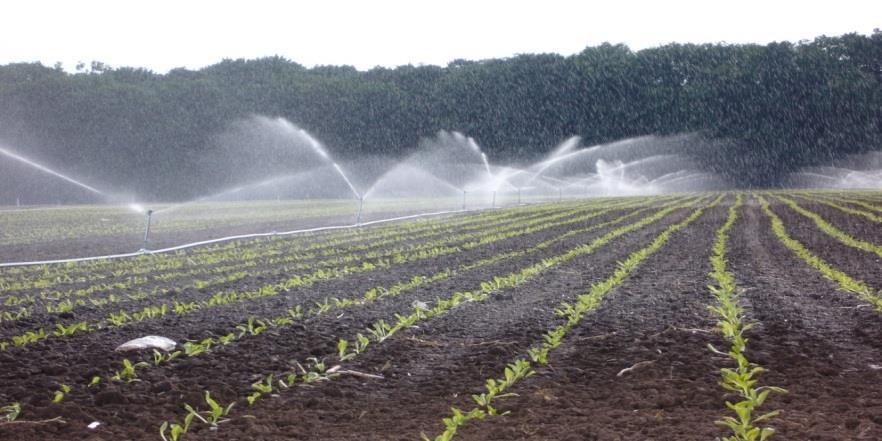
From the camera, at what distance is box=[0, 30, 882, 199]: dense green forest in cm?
6694

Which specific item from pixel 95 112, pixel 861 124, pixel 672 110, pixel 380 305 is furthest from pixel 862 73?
pixel 380 305

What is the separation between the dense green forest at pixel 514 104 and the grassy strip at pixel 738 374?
6275cm

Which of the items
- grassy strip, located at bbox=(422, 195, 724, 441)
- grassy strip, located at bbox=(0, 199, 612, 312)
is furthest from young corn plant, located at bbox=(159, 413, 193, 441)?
grassy strip, located at bbox=(0, 199, 612, 312)

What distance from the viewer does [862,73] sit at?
75.1 m

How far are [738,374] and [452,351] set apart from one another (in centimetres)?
204

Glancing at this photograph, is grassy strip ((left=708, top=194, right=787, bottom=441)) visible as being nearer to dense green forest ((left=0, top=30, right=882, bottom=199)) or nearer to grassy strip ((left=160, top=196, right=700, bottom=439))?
grassy strip ((left=160, top=196, right=700, bottom=439))

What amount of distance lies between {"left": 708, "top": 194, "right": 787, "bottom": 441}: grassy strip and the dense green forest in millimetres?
62747

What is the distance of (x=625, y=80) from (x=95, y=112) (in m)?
46.2

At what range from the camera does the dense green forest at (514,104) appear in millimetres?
66938

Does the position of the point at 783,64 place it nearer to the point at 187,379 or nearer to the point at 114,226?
the point at 114,226

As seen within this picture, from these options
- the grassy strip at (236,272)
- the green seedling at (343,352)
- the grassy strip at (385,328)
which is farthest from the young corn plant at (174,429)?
the grassy strip at (236,272)

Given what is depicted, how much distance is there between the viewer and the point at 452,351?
6.34 meters

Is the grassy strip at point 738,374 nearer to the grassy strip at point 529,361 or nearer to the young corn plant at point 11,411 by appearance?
the grassy strip at point 529,361

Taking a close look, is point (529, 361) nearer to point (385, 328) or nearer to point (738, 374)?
point (738, 374)
